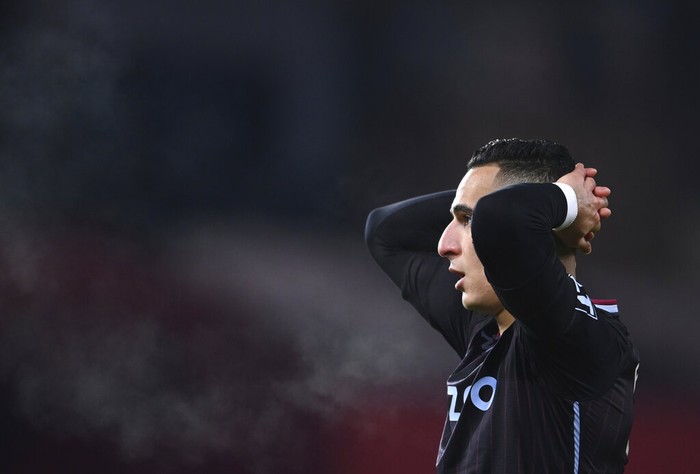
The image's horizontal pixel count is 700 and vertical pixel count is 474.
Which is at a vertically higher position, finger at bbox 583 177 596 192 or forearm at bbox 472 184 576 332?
finger at bbox 583 177 596 192

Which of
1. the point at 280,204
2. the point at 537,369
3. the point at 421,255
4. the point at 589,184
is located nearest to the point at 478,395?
the point at 537,369

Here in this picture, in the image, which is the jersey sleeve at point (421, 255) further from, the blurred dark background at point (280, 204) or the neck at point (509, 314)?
the blurred dark background at point (280, 204)

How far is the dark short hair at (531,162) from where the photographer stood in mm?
1433

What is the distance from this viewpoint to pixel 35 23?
306cm

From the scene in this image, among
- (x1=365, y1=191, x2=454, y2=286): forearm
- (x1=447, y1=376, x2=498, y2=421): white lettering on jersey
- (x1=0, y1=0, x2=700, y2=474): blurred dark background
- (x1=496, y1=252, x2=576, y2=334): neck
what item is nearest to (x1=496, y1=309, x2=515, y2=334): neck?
(x1=496, y1=252, x2=576, y2=334): neck

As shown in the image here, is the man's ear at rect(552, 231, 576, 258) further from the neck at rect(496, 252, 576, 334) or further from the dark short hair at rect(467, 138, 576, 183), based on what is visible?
the dark short hair at rect(467, 138, 576, 183)

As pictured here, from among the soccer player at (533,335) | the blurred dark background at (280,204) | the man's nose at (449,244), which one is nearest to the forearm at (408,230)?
the soccer player at (533,335)

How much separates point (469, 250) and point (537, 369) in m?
0.25

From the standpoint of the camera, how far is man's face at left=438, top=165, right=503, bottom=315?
1.40 meters

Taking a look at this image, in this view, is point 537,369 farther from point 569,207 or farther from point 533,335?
point 569,207

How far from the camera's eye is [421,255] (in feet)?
6.23

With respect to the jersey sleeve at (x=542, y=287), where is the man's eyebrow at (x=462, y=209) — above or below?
above

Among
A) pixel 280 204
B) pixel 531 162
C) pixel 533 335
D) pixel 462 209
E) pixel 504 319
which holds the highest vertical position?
pixel 280 204

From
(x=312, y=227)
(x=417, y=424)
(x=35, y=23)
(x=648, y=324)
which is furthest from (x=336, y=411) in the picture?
(x=35, y=23)
